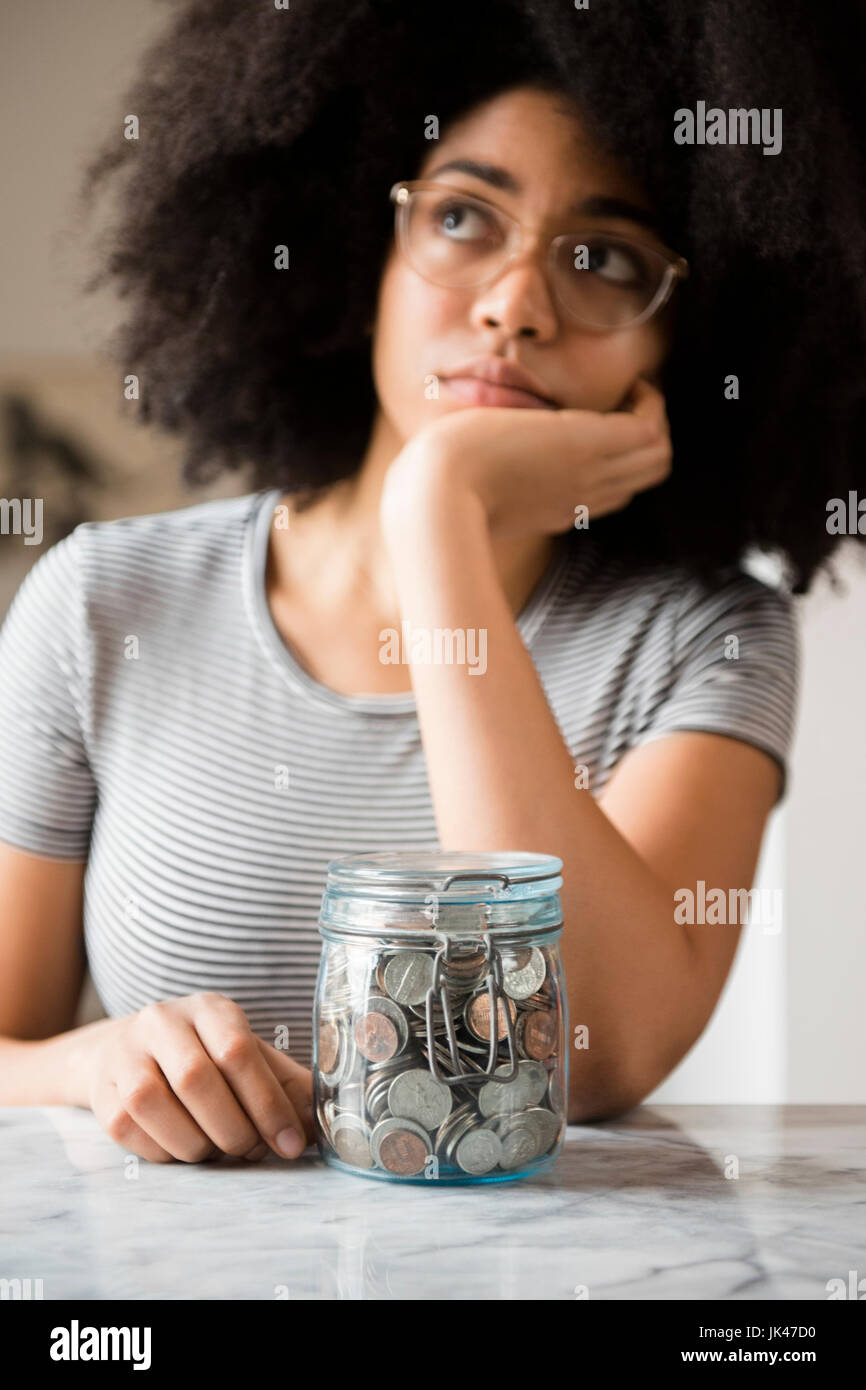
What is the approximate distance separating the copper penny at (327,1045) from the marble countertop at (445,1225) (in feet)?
0.15

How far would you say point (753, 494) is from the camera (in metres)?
1.06

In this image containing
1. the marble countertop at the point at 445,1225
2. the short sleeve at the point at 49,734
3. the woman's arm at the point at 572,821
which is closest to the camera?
the marble countertop at the point at 445,1225

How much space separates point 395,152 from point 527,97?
0.42 feet

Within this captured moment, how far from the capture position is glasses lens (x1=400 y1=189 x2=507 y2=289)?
886mm

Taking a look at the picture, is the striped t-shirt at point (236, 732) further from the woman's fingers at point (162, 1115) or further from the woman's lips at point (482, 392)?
the woman's fingers at point (162, 1115)

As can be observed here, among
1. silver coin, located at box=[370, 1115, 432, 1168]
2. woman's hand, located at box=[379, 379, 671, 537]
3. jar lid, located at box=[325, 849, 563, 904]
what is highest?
woman's hand, located at box=[379, 379, 671, 537]

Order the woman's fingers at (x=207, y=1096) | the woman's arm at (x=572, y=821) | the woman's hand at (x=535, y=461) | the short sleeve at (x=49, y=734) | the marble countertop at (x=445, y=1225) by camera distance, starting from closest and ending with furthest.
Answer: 1. the marble countertop at (x=445, y=1225)
2. the woman's fingers at (x=207, y=1096)
3. the woman's arm at (x=572, y=821)
4. the woman's hand at (x=535, y=461)
5. the short sleeve at (x=49, y=734)

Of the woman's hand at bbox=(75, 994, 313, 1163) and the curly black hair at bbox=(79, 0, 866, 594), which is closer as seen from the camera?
the woman's hand at bbox=(75, 994, 313, 1163)

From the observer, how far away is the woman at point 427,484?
0.84 metres

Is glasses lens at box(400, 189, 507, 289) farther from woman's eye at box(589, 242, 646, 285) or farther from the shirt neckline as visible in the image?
the shirt neckline

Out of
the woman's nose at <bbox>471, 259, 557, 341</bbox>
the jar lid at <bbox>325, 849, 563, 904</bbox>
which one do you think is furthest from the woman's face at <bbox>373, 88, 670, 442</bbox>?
the jar lid at <bbox>325, 849, 563, 904</bbox>

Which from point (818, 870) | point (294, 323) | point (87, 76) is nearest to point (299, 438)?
point (294, 323)

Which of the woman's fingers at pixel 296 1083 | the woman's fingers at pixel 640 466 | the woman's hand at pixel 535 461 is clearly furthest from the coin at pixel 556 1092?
the woman's fingers at pixel 640 466

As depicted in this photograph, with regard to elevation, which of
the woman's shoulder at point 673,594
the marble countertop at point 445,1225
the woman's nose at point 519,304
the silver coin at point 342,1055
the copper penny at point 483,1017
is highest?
the woman's nose at point 519,304
